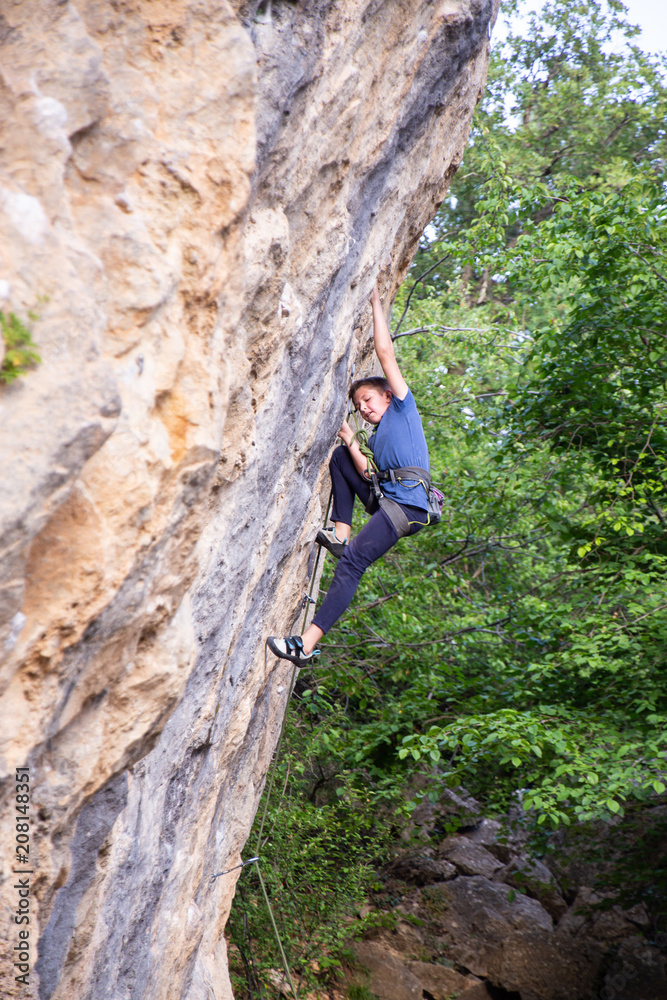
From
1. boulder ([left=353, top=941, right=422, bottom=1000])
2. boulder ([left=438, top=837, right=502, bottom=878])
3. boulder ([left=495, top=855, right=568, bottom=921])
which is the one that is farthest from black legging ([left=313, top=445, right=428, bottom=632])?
boulder ([left=438, top=837, right=502, bottom=878])

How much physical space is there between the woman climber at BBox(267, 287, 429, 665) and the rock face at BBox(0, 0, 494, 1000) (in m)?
0.76

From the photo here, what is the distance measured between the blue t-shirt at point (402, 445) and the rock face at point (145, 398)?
994 millimetres

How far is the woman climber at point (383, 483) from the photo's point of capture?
457cm

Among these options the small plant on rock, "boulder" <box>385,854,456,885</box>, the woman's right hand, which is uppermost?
the woman's right hand

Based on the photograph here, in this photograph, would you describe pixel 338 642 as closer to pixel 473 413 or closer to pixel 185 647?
pixel 473 413

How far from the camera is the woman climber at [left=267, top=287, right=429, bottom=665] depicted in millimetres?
4574

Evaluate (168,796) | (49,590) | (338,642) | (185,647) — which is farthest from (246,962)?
(49,590)

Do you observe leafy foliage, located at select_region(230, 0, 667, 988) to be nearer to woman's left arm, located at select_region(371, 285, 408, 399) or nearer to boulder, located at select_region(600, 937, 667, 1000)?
boulder, located at select_region(600, 937, 667, 1000)

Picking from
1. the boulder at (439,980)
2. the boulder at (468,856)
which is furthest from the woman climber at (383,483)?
the boulder at (468,856)

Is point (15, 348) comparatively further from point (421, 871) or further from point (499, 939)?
point (421, 871)

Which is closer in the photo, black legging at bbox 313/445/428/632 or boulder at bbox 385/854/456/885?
black legging at bbox 313/445/428/632

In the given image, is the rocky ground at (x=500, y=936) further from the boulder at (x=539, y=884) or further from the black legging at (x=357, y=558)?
the black legging at (x=357, y=558)

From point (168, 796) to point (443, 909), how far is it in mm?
6992

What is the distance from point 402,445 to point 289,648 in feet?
4.72
